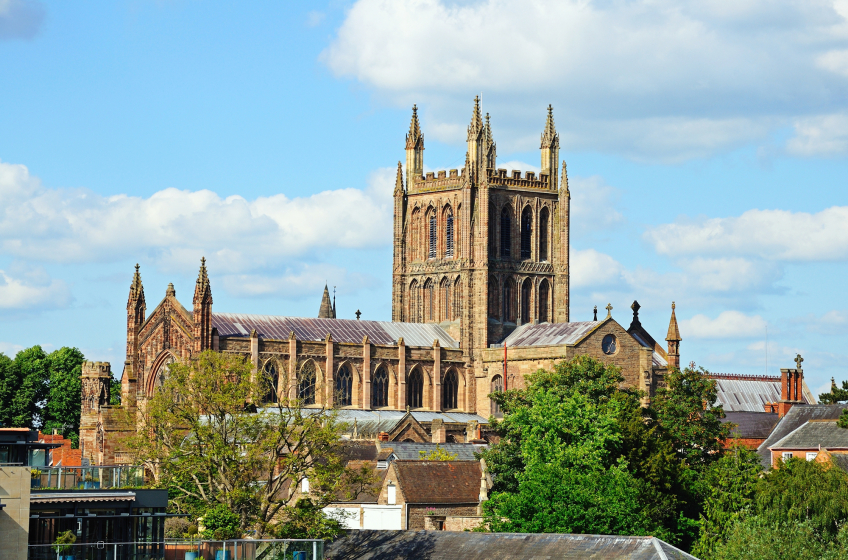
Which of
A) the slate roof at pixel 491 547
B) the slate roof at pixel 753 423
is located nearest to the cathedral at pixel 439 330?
the slate roof at pixel 753 423

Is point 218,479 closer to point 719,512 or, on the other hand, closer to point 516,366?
point 719,512

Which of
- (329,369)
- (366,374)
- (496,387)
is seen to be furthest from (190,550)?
(496,387)

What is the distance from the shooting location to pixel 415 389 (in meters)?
130

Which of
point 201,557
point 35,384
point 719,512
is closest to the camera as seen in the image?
point 201,557

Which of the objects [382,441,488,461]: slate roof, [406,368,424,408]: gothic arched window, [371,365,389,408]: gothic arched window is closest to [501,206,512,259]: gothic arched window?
[406,368,424,408]: gothic arched window

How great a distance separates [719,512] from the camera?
81.9 m

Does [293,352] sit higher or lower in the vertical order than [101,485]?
higher

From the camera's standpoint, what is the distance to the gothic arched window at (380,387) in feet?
421

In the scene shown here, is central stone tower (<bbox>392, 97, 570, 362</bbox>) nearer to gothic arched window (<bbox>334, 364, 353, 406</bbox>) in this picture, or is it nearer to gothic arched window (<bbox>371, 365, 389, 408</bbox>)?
gothic arched window (<bbox>371, 365, 389, 408</bbox>)

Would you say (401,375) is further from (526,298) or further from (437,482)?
(437,482)

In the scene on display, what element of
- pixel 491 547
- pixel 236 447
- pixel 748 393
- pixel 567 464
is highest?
pixel 748 393

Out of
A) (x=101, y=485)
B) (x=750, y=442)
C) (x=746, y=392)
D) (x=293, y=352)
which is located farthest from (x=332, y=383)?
(x=101, y=485)

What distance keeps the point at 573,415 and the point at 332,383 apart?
3814 cm

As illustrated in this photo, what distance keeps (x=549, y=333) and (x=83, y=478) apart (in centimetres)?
7367
